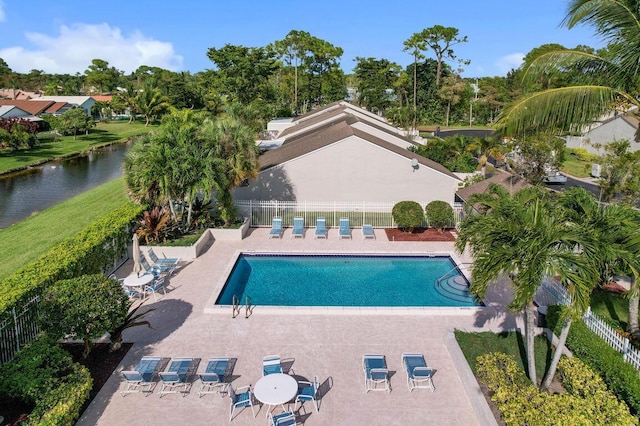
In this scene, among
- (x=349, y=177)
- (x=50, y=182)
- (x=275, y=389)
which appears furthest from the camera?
(x=50, y=182)

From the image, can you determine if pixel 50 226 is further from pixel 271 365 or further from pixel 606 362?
pixel 606 362

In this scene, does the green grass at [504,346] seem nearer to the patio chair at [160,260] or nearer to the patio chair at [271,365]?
the patio chair at [271,365]

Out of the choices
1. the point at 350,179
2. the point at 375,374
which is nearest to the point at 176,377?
the point at 375,374

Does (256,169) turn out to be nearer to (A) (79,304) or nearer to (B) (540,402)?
(A) (79,304)

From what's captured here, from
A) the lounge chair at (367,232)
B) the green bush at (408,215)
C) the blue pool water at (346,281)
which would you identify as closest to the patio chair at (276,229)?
the blue pool water at (346,281)

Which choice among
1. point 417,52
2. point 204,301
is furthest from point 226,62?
point 204,301

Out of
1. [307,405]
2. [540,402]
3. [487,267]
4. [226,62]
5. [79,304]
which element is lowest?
[307,405]
